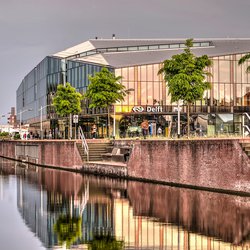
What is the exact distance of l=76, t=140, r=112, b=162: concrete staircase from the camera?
51562mm

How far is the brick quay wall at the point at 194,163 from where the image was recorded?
2836cm

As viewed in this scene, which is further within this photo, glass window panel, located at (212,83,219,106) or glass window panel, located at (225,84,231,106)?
glass window panel, located at (225,84,231,106)

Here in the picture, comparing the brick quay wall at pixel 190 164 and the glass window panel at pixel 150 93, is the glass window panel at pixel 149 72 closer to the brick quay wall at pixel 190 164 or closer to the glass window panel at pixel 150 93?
the glass window panel at pixel 150 93

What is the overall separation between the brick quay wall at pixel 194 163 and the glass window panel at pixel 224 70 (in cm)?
3865

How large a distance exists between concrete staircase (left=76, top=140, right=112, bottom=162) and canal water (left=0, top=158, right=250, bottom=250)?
18085mm

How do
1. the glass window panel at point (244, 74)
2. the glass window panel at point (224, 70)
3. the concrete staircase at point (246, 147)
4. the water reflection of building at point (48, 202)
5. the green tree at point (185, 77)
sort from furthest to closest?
Answer: the glass window panel at point (244, 74), the glass window panel at point (224, 70), the green tree at point (185, 77), the concrete staircase at point (246, 147), the water reflection of building at point (48, 202)

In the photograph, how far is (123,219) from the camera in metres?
21.1

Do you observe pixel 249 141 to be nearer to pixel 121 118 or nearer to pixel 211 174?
pixel 211 174

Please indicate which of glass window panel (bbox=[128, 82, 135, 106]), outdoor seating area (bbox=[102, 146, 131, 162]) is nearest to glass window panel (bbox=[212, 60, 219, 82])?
glass window panel (bbox=[128, 82, 135, 106])

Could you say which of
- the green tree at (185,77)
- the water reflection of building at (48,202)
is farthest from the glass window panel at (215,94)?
the water reflection of building at (48,202)

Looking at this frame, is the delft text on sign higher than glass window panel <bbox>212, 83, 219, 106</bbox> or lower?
lower

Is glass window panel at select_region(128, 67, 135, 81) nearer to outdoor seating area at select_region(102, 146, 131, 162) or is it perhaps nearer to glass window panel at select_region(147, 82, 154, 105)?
glass window panel at select_region(147, 82, 154, 105)

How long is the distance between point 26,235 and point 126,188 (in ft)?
52.4

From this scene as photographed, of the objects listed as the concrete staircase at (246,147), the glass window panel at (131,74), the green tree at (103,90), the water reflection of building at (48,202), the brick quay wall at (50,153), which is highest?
the glass window panel at (131,74)
